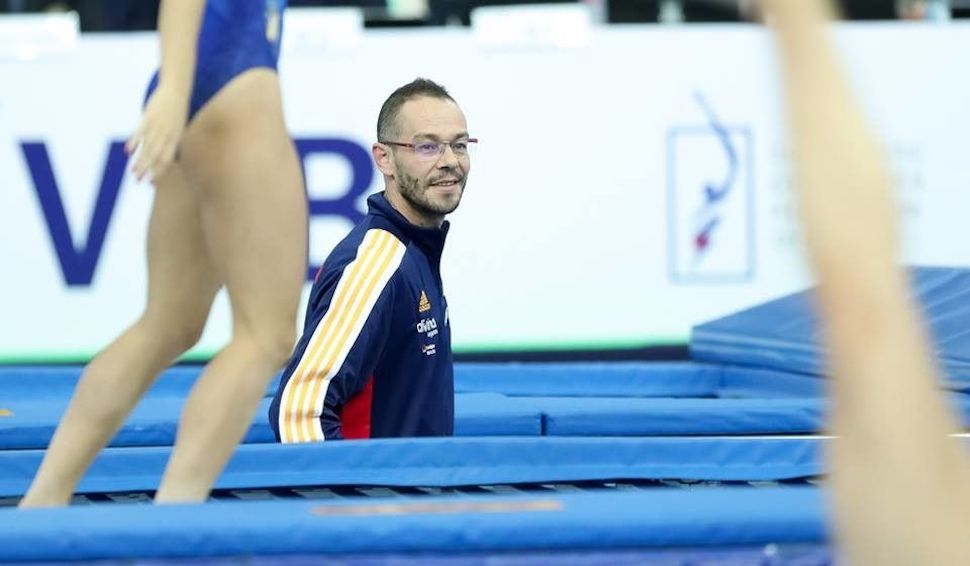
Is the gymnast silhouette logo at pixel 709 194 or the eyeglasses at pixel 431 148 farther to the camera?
the gymnast silhouette logo at pixel 709 194

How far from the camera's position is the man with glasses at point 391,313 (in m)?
3.46

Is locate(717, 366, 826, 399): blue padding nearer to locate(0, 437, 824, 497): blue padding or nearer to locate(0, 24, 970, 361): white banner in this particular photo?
locate(0, 437, 824, 497): blue padding

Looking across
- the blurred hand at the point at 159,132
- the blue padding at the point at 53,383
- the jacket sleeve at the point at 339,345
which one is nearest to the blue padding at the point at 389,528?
the blurred hand at the point at 159,132

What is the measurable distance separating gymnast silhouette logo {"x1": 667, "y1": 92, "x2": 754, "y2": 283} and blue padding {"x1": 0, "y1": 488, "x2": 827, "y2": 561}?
399 centimetres

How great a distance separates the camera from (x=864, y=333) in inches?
41.1

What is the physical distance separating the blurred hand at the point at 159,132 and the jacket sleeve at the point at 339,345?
4.23ft

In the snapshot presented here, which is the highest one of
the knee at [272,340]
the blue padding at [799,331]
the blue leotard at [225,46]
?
the blue leotard at [225,46]

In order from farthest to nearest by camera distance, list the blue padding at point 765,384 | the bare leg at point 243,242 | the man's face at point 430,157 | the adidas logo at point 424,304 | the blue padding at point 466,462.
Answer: the blue padding at point 765,384
the man's face at point 430,157
the adidas logo at point 424,304
the blue padding at point 466,462
the bare leg at point 243,242

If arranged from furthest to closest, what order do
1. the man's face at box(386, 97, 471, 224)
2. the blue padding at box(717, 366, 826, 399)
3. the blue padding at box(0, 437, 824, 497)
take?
the blue padding at box(717, 366, 826, 399), the man's face at box(386, 97, 471, 224), the blue padding at box(0, 437, 824, 497)

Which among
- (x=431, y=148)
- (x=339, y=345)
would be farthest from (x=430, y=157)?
(x=339, y=345)

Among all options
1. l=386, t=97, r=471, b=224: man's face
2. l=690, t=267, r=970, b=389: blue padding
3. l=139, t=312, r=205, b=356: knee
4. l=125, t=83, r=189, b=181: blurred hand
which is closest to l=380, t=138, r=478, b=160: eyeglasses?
l=386, t=97, r=471, b=224: man's face

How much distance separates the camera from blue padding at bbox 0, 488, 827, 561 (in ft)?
7.34

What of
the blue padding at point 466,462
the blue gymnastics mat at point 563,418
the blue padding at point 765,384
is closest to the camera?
the blue padding at point 466,462

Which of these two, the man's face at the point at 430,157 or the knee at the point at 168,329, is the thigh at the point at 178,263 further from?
the man's face at the point at 430,157
